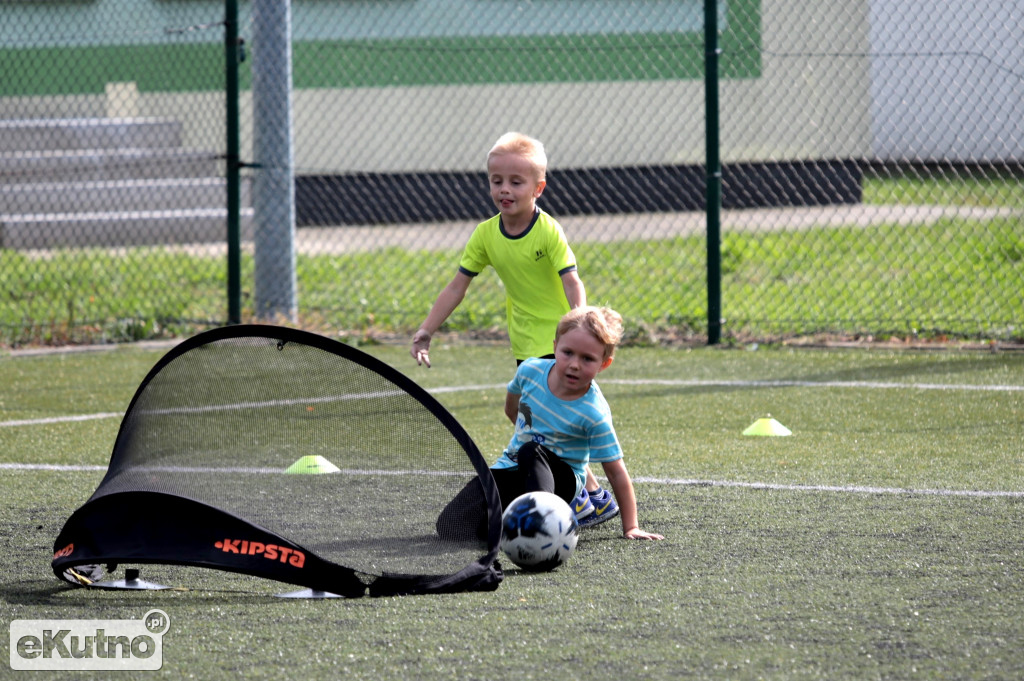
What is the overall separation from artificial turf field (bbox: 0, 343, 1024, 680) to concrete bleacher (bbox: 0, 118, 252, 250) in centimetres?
708

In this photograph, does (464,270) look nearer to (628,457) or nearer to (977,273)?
(628,457)

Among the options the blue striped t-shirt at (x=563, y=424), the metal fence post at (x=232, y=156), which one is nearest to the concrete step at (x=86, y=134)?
the metal fence post at (x=232, y=156)

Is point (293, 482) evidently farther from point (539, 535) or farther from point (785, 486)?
point (785, 486)

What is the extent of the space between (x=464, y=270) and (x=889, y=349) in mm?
4407

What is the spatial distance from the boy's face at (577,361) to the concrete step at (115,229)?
30.6ft

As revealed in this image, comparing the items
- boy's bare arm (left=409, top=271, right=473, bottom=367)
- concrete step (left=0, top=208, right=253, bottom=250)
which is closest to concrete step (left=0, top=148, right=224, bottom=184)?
concrete step (left=0, top=208, right=253, bottom=250)

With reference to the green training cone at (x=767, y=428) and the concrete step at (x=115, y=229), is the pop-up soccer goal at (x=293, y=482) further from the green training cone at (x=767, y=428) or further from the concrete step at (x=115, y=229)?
the concrete step at (x=115, y=229)

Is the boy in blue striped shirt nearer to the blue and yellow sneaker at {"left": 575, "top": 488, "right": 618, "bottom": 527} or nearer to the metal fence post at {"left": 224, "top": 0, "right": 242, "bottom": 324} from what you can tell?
the blue and yellow sneaker at {"left": 575, "top": 488, "right": 618, "bottom": 527}

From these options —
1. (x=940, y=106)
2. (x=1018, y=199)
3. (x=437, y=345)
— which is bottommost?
(x=437, y=345)

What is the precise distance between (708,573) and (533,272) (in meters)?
1.57

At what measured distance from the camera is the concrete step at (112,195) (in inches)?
553

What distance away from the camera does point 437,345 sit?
9172 millimetres

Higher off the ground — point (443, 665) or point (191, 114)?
point (191, 114)

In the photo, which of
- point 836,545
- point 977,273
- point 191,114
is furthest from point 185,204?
point 836,545
